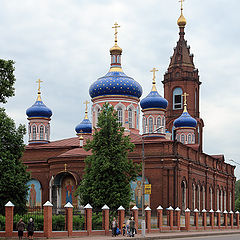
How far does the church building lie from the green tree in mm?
4047

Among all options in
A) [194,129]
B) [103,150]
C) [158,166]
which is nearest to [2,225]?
[103,150]

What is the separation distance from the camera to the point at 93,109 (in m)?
51.0

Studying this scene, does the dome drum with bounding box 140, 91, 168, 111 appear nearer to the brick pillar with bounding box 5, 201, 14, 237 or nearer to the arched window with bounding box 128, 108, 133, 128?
the arched window with bounding box 128, 108, 133, 128

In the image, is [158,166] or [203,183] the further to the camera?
[203,183]

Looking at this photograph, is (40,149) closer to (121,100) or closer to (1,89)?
(121,100)

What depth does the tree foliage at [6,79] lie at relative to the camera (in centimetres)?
2781

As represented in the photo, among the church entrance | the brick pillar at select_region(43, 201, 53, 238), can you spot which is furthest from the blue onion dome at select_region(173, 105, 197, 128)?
the brick pillar at select_region(43, 201, 53, 238)

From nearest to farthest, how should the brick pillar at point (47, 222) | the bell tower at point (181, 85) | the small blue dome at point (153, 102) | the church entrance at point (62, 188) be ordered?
the brick pillar at point (47, 222) < the church entrance at point (62, 188) < the small blue dome at point (153, 102) < the bell tower at point (181, 85)

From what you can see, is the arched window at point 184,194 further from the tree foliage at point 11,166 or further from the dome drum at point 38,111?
the tree foliage at point 11,166

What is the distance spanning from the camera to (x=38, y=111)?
2130 inches

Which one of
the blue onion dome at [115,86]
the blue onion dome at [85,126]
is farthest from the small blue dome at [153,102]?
→ the blue onion dome at [85,126]

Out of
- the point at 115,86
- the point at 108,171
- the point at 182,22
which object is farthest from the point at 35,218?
the point at 182,22

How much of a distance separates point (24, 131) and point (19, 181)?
3.04 m

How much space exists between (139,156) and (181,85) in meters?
23.6
